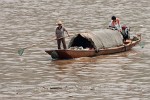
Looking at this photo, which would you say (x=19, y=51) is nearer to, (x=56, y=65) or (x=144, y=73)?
(x=56, y=65)

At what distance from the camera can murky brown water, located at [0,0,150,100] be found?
1709 cm

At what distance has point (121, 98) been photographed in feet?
53.7

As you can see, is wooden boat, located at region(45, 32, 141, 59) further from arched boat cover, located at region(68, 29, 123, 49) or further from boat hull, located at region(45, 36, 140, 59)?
arched boat cover, located at region(68, 29, 123, 49)

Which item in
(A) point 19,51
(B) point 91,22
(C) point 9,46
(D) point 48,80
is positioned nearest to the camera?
(D) point 48,80

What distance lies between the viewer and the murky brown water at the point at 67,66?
17088mm

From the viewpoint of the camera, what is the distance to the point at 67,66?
21.9m

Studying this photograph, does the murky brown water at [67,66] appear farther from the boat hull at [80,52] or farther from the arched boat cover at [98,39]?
the arched boat cover at [98,39]

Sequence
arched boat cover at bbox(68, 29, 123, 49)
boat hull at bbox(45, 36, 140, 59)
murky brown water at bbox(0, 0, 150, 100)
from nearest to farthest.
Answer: murky brown water at bbox(0, 0, 150, 100)
boat hull at bbox(45, 36, 140, 59)
arched boat cover at bbox(68, 29, 123, 49)

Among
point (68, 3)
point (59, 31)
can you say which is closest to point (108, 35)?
point (59, 31)

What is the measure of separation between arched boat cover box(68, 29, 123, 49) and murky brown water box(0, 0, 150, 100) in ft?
1.79

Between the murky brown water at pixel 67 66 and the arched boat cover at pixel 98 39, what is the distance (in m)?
0.55

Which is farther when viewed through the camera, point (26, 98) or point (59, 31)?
point (59, 31)

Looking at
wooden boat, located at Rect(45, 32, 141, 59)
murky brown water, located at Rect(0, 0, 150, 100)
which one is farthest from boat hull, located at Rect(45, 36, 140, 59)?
murky brown water, located at Rect(0, 0, 150, 100)

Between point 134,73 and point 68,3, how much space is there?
26.9 metres
